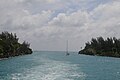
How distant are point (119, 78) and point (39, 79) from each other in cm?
1898

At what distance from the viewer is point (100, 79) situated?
6084 centimetres

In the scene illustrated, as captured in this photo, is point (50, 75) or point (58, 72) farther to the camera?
point (58, 72)

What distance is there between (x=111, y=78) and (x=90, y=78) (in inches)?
199

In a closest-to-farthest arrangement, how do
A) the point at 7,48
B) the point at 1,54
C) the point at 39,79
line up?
1. the point at 39,79
2. the point at 1,54
3. the point at 7,48

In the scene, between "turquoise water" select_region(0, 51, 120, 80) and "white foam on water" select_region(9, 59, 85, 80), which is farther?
"turquoise water" select_region(0, 51, 120, 80)

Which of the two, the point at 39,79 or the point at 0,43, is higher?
the point at 0,43

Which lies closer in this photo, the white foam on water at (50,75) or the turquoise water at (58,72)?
the white foam on water at (50,75)

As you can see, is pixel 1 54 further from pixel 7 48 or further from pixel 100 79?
pixel 100 79

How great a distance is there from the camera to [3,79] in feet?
192

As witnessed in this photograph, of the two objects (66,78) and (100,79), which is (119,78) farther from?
(66,78)

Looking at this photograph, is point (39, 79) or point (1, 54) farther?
point (1, 54)

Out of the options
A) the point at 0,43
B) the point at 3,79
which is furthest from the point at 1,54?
the point at 3,79

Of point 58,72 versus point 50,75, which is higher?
point 58,72

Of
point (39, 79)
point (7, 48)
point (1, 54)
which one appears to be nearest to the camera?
point (39, 79)
